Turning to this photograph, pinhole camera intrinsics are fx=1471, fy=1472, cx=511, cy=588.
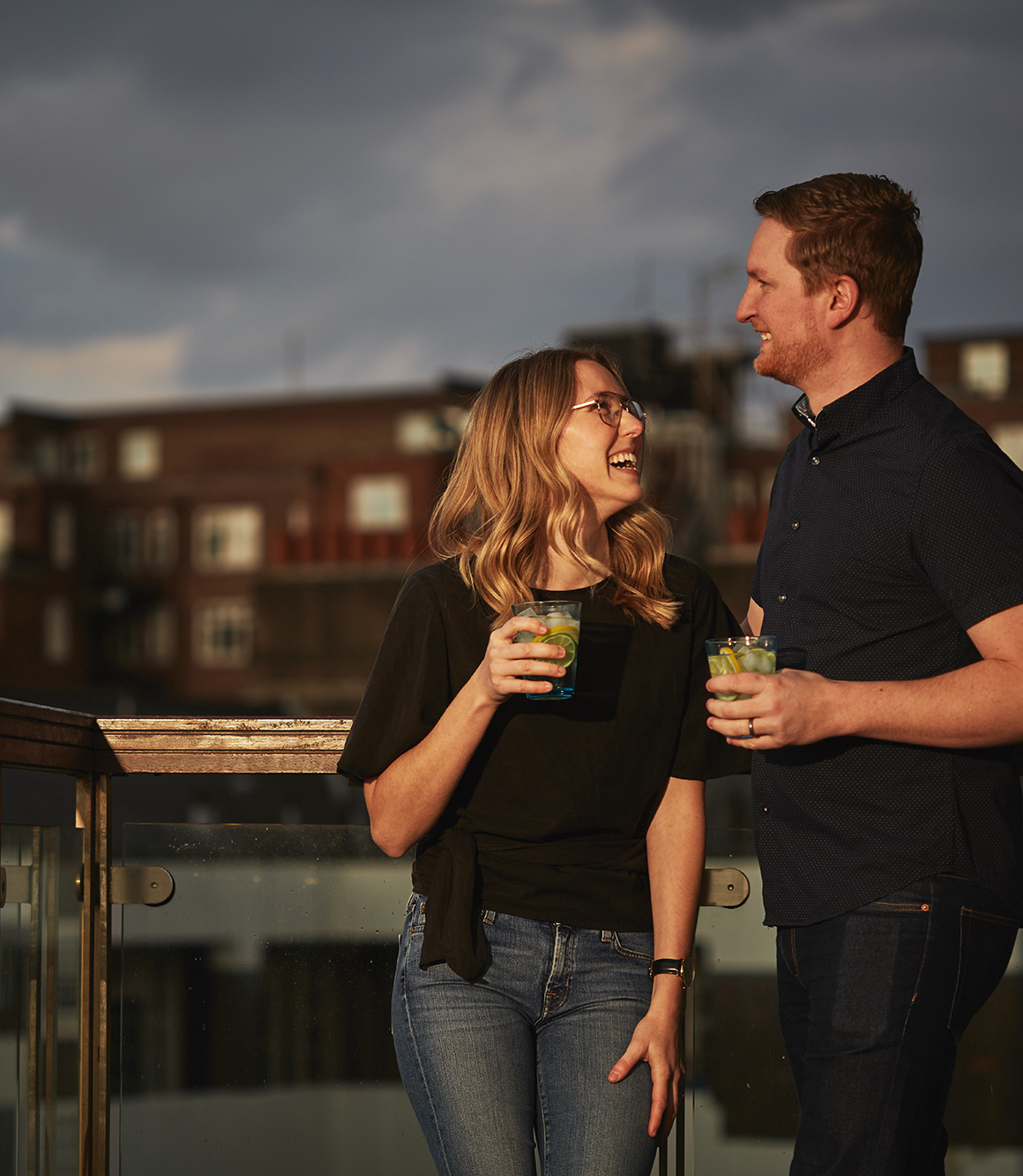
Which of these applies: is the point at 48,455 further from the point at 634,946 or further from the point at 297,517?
the point at 634,946

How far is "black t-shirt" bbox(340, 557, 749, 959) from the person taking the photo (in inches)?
108

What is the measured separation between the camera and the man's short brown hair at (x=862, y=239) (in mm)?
2797

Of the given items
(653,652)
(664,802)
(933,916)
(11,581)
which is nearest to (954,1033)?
(933,916)

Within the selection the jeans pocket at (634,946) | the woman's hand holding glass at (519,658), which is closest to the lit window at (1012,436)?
the jeans pocket at (634,946)

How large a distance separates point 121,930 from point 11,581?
2206 inches

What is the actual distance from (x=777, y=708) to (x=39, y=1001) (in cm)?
207

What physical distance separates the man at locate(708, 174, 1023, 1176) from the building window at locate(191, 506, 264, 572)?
55.3 meters

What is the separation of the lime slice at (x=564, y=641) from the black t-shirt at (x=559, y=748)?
0.96ft

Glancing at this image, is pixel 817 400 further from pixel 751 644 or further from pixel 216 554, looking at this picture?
pixel 216 554

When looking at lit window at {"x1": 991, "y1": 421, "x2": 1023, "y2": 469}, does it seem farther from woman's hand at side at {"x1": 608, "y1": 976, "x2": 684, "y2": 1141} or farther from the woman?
woman's hand at side at {"x1": 608, "y1": 976, "x2": 684, "y2": 1141}

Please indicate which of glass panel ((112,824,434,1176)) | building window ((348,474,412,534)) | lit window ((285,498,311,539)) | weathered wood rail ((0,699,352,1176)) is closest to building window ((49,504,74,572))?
lit window ((285,498,311,539))

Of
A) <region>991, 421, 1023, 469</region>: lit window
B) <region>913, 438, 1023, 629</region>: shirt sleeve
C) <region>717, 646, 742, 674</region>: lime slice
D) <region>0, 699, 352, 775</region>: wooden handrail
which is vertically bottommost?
<region>0, 699, 352, 775</region>: wooden handrail

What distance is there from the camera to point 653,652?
291cm

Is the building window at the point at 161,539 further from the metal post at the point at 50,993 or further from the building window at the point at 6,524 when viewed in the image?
the metal post at the point at 50,993
